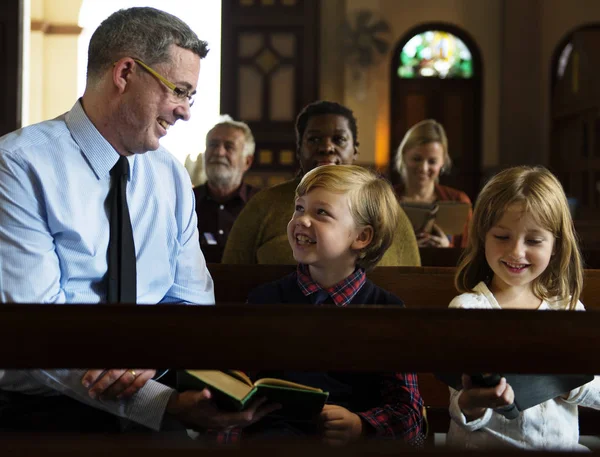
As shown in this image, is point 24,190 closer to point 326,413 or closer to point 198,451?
point 326,413

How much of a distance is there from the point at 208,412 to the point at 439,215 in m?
2.90

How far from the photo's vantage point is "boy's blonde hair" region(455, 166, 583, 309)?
8.28ft

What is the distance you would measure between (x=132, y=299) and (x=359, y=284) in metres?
0.65

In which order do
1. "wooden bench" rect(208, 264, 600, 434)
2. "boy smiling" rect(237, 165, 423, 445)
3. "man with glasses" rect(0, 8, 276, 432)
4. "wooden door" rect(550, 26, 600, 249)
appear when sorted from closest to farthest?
"man with glasses" rect(0, 8, 276, 432) < "boy smiling" rect(237, 165, 423, 445) < "wooden bench" rect(208, 264, 600, 434) < "wooden door" rect(550, 26, 600, 249)

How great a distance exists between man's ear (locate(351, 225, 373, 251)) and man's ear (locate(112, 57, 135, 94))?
2.56ft

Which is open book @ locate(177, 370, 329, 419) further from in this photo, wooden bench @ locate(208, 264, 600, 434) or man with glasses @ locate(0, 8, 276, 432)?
wooden bench @ locate(208, 264, 600, 434)

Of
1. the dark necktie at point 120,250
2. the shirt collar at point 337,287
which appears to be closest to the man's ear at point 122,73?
the dark necktie at point 120,250

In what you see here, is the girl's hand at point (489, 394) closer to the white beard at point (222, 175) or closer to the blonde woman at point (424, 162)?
the blonde woman at point (424, 162)

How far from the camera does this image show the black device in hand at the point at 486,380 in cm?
172

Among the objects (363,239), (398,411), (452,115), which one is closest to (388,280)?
(363,239)

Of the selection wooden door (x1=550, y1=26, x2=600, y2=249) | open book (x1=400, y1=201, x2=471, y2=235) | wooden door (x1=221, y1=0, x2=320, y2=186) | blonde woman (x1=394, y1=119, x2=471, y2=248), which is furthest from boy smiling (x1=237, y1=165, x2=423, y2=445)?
wooden door (x1=550, y1=26, x2=600, y2=249)

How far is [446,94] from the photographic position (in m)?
13.0

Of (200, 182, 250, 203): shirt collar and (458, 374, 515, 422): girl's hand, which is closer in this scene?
(458, 374, 515, 422): girl's hand

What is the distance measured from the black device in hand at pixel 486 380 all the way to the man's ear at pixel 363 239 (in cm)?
84
